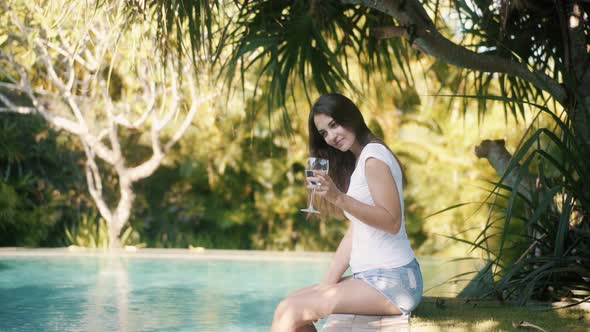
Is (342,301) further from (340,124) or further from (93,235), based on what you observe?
(93,235)

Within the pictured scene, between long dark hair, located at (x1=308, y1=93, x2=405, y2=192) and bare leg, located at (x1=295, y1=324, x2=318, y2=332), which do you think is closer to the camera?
bare leg, located at (x1=295, y1=324, x2=318, y2=332)

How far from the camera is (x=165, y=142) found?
481 inches

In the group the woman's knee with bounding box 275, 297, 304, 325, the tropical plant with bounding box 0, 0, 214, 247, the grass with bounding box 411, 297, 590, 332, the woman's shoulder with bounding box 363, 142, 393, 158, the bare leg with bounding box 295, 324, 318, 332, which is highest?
the tropical plant with bounding box 0, 0, 214, 247

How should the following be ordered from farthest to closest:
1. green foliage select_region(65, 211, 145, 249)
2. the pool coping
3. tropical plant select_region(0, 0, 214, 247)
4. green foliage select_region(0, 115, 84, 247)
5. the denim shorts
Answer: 1. green foliage select_region(65, 211, 145, 249)
2. green foliage select_region(0, 115, 84, 247)
3. tropical plant select_region(0, 0, 214, 247)
4. the pool coping
5. the denim shorts

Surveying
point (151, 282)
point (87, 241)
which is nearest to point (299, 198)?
point (87, 241)

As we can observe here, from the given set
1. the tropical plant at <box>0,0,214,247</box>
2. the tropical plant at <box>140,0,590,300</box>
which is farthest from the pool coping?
the tropical plant at <box>140,0,590,300</box>

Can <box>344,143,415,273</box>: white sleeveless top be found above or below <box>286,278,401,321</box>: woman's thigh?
above

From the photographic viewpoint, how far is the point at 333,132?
3.01m

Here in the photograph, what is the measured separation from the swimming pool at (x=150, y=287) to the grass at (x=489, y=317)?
5.40 ft

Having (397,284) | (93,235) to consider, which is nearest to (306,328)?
(397,284)

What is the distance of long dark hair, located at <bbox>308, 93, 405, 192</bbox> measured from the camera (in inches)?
117

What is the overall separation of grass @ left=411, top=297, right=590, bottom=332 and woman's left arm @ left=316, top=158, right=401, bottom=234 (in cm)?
61

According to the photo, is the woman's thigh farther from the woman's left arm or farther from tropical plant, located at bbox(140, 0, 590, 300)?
tropical plant, located at bbox(140, 0, 590, 300)

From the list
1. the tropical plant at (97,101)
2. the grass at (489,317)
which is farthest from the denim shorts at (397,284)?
the tropical plant at (97,101)
